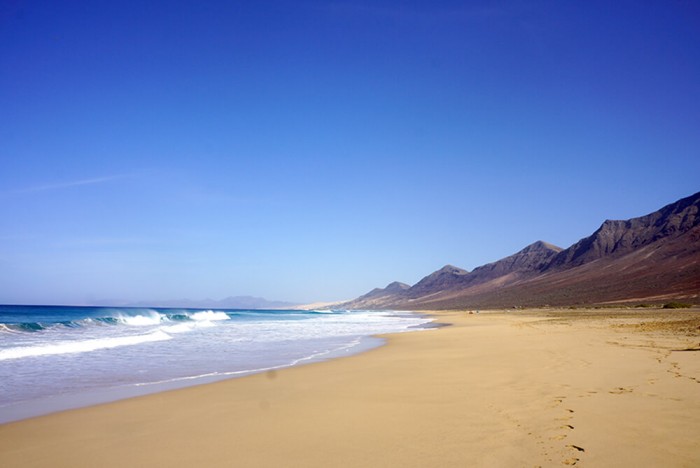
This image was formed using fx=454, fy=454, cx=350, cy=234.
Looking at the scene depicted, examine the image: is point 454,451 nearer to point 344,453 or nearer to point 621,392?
point 344,453

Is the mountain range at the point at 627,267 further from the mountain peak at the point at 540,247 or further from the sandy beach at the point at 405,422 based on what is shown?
the sandy beach at the point at 405,422

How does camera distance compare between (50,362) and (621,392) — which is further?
(50,362)

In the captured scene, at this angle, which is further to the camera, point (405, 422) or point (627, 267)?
point (627, 267)

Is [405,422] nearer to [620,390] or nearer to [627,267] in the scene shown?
[620,390]

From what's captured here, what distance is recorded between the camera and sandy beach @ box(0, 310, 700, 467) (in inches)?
191

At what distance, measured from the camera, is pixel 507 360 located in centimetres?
1200

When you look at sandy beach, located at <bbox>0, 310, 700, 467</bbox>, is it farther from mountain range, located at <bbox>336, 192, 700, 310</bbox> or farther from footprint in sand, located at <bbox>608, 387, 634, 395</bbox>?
mountain range, located at <bbox>336, 192, 700, 310</bbox>

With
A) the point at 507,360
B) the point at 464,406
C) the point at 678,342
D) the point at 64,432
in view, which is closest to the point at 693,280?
the point at 678,342

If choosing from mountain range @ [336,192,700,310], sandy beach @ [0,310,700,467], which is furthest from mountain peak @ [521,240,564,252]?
sandy beach @ [0,310,700,467]

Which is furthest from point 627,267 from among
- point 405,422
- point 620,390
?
point 405,422

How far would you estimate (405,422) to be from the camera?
6.19m

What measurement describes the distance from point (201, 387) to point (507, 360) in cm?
770

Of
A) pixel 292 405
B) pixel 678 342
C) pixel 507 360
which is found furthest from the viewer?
pixel 678 342

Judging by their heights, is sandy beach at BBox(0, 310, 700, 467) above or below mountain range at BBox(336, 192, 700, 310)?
below
